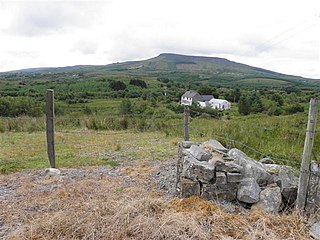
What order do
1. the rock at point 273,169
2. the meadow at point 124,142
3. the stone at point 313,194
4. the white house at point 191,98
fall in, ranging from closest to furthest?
1. the stone at point 313,194
2. the rock at point 273,169
3. the meadow at point 124,142
4. the white house at point 191,98

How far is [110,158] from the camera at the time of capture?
807cm

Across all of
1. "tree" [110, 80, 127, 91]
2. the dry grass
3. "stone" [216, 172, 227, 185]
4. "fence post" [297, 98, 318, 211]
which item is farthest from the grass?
"tree" [110, 80, 127, 91]

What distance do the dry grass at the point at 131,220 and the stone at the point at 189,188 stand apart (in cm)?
22

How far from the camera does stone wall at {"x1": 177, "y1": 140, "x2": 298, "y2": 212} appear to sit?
14.7ft

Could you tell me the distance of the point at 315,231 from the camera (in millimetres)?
3738

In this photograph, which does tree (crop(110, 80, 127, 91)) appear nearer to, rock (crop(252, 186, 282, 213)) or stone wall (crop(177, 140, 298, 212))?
stone wall (crop(177, 140, 298, 212))

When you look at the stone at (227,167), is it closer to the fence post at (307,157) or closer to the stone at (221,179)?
the stone at (221,179)

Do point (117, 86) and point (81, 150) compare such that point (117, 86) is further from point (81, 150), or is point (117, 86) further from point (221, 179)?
point (221, 179)

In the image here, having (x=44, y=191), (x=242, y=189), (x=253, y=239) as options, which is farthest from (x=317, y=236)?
(x=44, y=191)

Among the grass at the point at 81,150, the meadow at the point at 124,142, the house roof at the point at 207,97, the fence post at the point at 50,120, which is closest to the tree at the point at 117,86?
the house roof at the point at 207,97

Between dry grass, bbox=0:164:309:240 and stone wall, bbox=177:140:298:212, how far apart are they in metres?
0.28

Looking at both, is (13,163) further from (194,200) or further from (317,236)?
(317,236)

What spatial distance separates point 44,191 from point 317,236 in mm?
4191

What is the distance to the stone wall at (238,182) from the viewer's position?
448 centimetres
